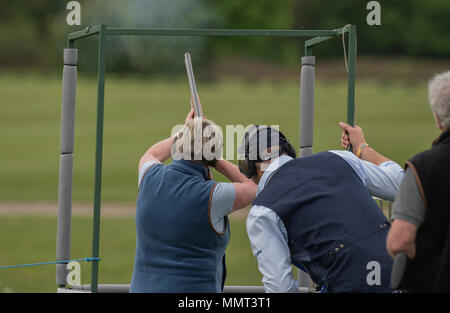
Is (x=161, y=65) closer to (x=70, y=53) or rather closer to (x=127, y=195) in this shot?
(x=127, y=195)

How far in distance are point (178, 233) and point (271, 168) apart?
0.52 metres

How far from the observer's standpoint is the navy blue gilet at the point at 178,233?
2.94 m

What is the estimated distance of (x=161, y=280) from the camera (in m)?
2.99

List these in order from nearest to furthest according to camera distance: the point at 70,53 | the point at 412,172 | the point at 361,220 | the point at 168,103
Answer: the point at 412,172
the point at 361,220
the point at 70,53
the point at 168,103

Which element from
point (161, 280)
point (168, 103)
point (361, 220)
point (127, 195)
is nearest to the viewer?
point (361, 220)

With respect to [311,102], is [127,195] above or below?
below

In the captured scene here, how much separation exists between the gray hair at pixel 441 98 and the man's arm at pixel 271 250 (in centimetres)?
78

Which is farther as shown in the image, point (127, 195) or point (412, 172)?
point (127, 195)

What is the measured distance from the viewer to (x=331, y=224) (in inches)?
107

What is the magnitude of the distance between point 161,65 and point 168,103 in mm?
8026

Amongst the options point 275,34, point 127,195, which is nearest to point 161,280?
point 275,34

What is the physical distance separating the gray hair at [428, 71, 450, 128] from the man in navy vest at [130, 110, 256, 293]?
96 cm

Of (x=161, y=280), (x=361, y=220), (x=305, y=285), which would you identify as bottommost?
(x=305, y=285)

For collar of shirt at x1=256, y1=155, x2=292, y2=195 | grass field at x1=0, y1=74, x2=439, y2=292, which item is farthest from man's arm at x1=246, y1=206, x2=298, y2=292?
grass field at x1=0, y1=74, x2=439, y2=292
